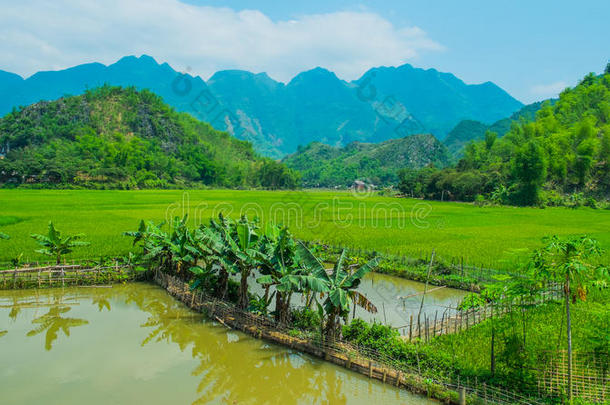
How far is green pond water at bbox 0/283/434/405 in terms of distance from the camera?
8555 millimetres

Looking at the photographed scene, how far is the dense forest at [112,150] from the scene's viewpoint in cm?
6744

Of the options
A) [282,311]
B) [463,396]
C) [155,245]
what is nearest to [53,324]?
[155,245]

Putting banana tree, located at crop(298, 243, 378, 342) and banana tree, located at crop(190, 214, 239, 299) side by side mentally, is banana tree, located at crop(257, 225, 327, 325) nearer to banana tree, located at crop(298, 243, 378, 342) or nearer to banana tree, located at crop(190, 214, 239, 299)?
banana tree, located at crop(298, 243, 378, 342)

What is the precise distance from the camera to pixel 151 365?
32.4ft

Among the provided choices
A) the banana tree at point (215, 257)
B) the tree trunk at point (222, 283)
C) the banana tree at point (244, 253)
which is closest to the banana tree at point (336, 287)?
the banana tree at point (244, 253)

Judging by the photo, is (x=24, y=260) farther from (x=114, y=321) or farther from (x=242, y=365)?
(x=242, y=365)

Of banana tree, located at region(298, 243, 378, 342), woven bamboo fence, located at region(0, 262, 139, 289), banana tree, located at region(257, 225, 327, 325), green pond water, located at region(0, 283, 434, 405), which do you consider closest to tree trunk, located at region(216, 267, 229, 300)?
green pond water, located at region(0, 283, 434, 405)

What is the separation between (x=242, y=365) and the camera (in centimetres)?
1000

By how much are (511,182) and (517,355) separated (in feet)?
181

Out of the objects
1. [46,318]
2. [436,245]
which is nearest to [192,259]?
[46,318]

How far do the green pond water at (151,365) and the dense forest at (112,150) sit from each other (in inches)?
2452

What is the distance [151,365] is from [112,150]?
252ft

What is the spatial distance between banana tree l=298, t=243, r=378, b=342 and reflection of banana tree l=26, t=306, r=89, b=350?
7744 mm

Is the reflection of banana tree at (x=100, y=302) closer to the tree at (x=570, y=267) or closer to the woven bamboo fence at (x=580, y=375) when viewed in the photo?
the woven bamboo fence at (x=580, y=375)
